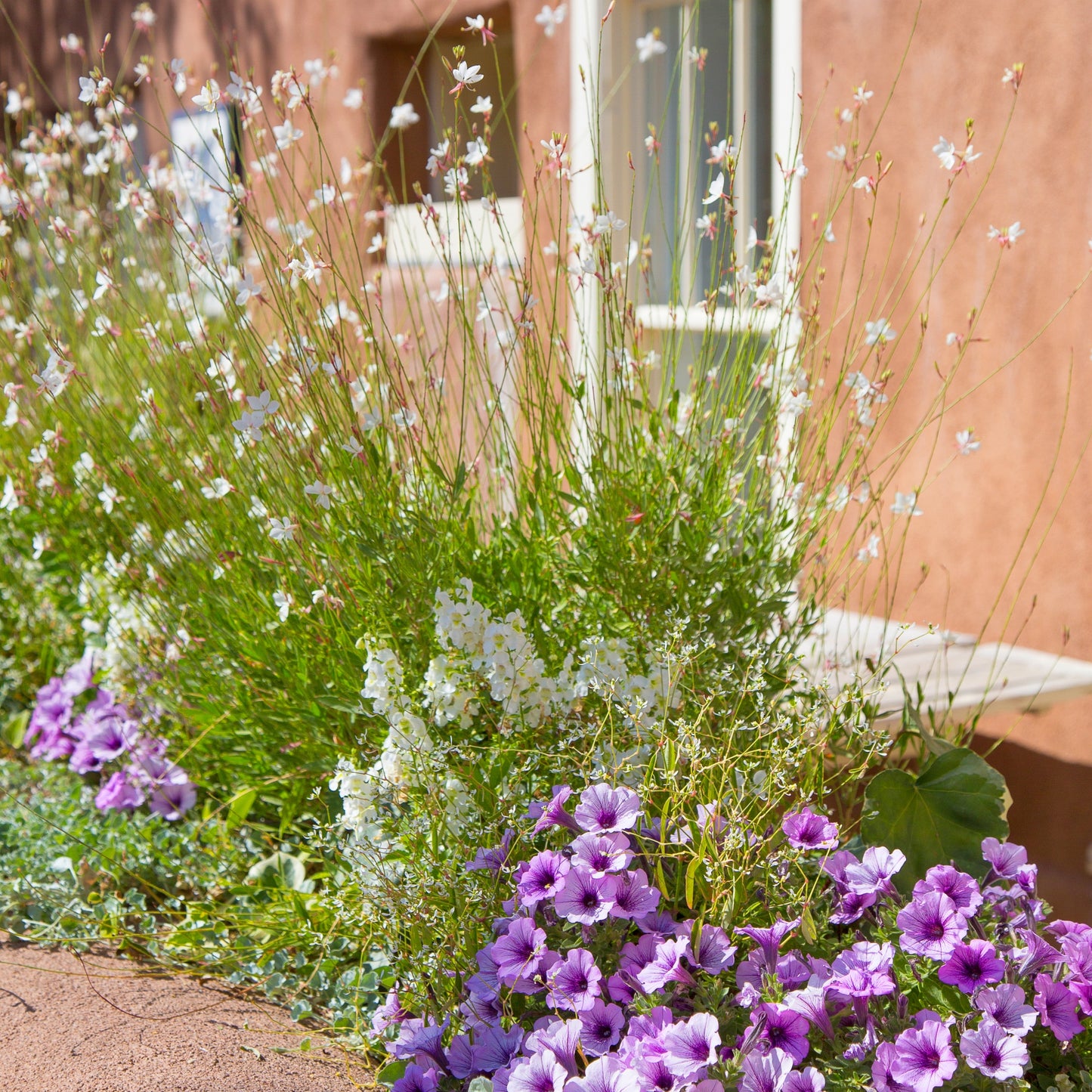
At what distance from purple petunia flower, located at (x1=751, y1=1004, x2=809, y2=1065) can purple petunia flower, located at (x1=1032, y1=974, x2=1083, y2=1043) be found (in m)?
→ 0.29

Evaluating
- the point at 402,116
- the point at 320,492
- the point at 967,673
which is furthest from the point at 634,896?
the point at 402,116

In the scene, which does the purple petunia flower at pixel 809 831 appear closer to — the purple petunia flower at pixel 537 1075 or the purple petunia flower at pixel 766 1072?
the purple petunia flower at pixel 766 1072

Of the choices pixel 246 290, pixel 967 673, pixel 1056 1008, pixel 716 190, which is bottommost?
pixel 967 673

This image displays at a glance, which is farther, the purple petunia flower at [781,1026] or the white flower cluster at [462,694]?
the white flower cluster at [462,694]

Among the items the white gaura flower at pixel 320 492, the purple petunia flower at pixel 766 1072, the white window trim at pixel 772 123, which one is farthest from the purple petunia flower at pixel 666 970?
the white window trim at pixel 772 123

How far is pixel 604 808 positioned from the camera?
1.57 meters

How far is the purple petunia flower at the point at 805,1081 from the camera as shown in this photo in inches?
52.2

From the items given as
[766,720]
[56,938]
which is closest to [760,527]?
[766,720]

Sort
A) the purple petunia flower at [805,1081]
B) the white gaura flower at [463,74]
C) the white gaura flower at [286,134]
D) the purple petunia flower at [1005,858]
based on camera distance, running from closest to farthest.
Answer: the purple petunia flower at [805,1081] → the purple petunia flower at [1005,858] → the white gaura flower at [463,74] → the white gaura flower at [286,134]

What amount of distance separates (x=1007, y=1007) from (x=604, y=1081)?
1.59 feet

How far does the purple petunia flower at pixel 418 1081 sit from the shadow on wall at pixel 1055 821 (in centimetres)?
194

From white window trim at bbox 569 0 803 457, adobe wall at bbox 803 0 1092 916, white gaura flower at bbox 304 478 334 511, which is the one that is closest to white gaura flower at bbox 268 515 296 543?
white gaura flower at bbox 304 478 334 511

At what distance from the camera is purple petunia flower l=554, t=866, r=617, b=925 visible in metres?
1.52

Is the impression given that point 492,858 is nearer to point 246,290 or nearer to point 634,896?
point 634,896
